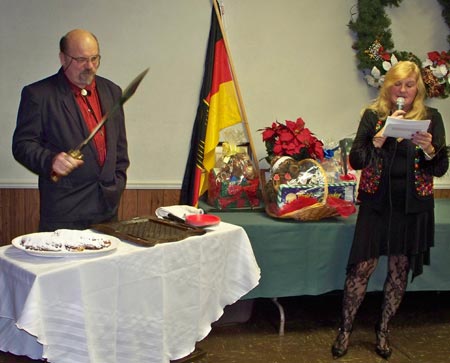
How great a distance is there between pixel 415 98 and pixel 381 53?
3.69 ft

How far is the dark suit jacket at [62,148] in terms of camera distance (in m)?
2.35

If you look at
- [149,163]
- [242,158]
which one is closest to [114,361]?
[242,158]

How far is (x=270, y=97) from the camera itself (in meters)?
3.67

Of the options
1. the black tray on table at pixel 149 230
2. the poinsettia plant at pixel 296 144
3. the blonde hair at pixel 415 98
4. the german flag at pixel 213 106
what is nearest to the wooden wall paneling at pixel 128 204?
the german flag at pixel 213 106

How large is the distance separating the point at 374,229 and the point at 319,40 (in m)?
1.54

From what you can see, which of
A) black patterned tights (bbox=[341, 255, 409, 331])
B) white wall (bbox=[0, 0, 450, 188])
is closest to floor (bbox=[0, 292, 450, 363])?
black patterned tights (bbox=[341, 255, 409, 331])

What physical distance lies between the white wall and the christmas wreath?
90 mm

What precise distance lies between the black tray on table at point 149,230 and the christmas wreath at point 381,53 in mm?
1911

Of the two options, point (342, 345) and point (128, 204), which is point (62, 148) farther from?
point (342, 345)

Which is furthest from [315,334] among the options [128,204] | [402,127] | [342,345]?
[128,204]

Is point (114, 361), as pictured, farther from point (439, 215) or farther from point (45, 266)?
point (439, 215)

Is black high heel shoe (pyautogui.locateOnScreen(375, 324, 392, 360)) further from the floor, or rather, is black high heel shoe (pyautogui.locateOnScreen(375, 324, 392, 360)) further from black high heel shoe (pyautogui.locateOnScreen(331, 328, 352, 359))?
black high heel shoe (pyautogui.locateOnScreen(331, 328, 352, 359))

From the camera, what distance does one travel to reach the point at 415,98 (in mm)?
2598

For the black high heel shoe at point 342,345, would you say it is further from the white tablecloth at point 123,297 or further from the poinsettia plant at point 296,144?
the poinsettia plant at point 296,144
